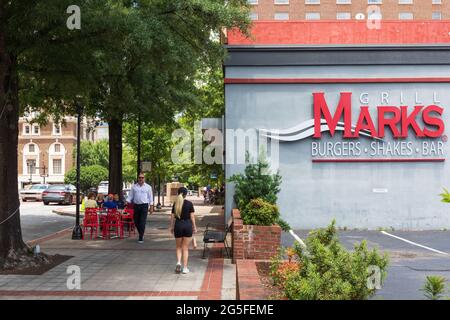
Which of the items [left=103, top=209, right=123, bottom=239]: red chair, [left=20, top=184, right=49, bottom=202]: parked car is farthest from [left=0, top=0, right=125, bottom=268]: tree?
[left=20, top=184, right=49, bottom=202]: parked car

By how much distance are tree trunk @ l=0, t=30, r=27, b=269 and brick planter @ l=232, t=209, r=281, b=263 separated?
14.6 feet

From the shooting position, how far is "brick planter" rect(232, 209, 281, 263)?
1025 cm

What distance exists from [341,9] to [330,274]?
57146 millimetres

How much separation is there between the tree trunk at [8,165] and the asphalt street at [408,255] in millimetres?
6580

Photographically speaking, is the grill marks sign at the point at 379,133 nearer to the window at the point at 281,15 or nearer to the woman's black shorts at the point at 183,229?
the woman's black shorts at the point at 183,229

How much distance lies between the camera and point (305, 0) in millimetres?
57156

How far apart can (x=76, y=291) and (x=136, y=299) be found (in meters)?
1.21

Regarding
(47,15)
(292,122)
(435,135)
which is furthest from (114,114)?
(435,135)

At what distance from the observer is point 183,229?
980cm

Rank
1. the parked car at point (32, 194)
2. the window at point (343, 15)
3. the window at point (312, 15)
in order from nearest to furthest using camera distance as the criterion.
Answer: the parked car at point (32, 194) < the window at point (312, 15) < the window at point (343, 15)

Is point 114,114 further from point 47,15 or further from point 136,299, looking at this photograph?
point 136,299

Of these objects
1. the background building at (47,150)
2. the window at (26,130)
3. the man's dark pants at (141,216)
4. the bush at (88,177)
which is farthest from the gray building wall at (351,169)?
the window at (26,130)

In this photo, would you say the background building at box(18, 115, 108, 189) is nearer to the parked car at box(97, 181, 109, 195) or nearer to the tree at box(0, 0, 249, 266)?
the parked car at box(97, 181, 109, 195)

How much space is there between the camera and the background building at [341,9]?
5697cm
